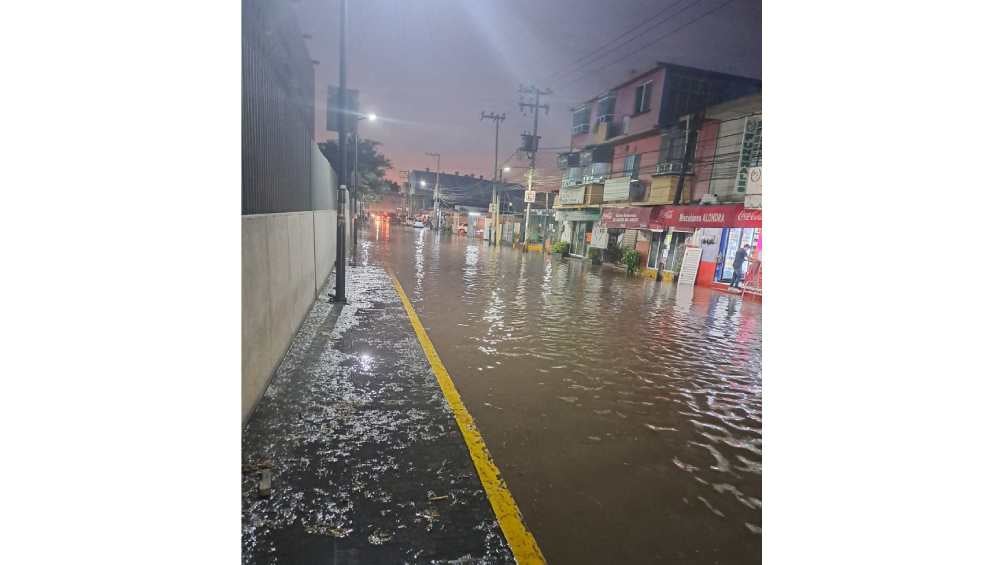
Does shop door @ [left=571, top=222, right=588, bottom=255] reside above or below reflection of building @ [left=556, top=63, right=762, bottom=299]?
below

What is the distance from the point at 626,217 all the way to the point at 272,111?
20.8m

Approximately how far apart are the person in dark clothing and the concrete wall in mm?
13742

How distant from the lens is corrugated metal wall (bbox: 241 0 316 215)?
14.4 ft

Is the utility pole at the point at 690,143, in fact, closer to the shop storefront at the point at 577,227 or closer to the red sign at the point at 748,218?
the red sign at the point at 748,218

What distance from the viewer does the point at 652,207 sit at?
22766 millimetres

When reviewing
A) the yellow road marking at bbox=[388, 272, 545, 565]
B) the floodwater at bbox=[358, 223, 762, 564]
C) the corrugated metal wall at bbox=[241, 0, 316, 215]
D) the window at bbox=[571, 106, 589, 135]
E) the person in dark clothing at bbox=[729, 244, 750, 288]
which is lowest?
the floodwater at bbox=[358, 223, 762, 564]

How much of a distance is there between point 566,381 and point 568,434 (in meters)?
1.47

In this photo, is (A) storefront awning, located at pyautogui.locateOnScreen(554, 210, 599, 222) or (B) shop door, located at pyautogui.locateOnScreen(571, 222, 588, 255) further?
(B) shop door, located at pyautogui.locateOnScreen(571, 222, 588, 255)

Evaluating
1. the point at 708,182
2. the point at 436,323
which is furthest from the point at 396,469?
the point at 708,182

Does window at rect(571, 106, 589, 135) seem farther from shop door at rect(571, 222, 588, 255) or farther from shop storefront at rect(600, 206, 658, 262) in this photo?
shop storefront at rect(600, 206, 658, 262)

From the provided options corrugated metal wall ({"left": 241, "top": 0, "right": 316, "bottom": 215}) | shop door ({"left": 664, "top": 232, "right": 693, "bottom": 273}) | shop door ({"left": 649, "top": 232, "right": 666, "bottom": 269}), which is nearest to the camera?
corrugated metal wall ({"left": 241, "top": 0, "right": 316, "bottom": 215})

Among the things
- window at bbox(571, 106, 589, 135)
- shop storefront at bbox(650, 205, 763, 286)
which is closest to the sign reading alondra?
shop storefront at bbox(650, 205, 763, 286)

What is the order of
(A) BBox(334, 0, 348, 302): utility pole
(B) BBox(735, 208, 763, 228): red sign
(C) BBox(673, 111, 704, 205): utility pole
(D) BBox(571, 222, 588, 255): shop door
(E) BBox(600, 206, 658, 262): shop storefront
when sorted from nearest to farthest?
(A) BBox(334, 0, 348, 302): utility pole
(B) BBox(735, 208, 763, 228): red sign
(C) BBox(673, 111, 704, 205): utility pole
(E) BBox(600, 206, 658, 262): shop storefront
(D) BBox(571, 222, 588, 255): shop door
